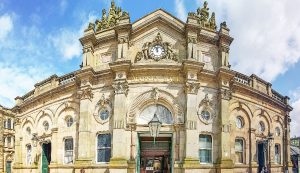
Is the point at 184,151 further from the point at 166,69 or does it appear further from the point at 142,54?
the point at 142,54

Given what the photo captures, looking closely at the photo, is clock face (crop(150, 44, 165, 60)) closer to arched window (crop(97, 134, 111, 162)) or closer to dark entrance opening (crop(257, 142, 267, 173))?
arched window (crop(97, 134, 111, 162))

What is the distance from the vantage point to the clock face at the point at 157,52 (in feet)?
74.7

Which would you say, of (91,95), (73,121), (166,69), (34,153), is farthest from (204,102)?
(34,153)

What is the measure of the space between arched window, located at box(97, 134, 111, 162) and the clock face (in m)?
5.86

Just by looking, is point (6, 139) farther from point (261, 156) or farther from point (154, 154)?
point (261, 156)

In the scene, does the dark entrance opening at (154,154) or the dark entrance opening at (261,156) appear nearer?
the dark entrance opening at (154,154)

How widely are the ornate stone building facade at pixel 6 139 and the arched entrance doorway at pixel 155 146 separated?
34.5m

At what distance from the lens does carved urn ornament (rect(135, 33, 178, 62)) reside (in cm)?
2277

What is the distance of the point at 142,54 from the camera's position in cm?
2298

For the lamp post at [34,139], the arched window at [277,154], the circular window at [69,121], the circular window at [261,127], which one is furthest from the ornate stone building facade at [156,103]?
the arched window at [277,154]

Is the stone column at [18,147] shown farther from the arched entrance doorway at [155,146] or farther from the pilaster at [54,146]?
the arched entrance doorway at [155,146]

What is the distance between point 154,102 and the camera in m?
22.3

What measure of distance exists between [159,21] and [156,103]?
5.49 m

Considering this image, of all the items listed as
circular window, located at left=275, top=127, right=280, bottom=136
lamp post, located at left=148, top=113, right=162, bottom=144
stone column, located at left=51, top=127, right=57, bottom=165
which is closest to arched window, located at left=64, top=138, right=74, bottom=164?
stone column, located at left=51, top=127, right=57, bottom=165
